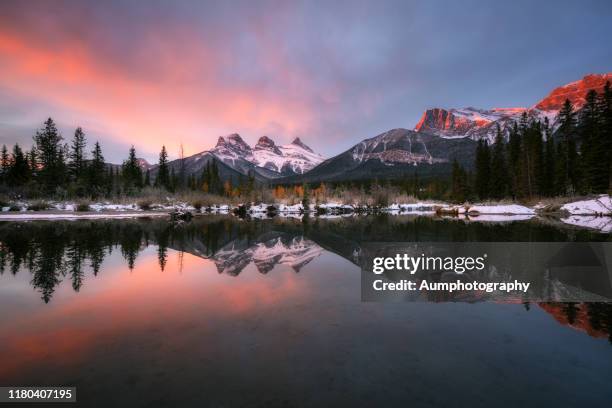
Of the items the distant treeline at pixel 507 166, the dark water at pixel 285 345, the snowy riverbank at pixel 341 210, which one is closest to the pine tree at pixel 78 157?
the distant treeline at pixel 507 166

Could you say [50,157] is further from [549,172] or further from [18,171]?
[549,172]

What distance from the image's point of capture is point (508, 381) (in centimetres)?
449

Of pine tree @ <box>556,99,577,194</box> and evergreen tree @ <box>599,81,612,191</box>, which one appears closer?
evergreen tree @ <box>599,81,612,191</box>

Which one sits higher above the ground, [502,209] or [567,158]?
[567,158]

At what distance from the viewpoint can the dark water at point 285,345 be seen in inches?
166

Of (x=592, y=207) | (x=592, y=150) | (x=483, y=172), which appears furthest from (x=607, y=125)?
(x=483, y=172)

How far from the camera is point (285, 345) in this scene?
5.68 m

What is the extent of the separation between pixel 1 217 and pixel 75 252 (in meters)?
30.7

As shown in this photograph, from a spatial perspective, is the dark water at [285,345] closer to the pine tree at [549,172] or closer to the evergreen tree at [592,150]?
the evergreen tree at [592,150]

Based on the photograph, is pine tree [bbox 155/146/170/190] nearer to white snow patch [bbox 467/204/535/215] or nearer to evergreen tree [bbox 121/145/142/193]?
evergreen tree [bbox 121/145/142/193]

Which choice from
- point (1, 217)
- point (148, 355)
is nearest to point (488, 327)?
point (148, 355)

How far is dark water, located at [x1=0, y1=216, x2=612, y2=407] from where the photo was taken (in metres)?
4.21

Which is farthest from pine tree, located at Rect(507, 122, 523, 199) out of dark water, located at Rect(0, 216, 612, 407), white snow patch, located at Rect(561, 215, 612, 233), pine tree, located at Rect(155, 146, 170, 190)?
pine tree, located at Rect(155, 146, 170, 190)

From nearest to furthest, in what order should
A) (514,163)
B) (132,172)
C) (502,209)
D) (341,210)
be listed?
(502,209)
(514,163)
(341,210)
(132,172)
